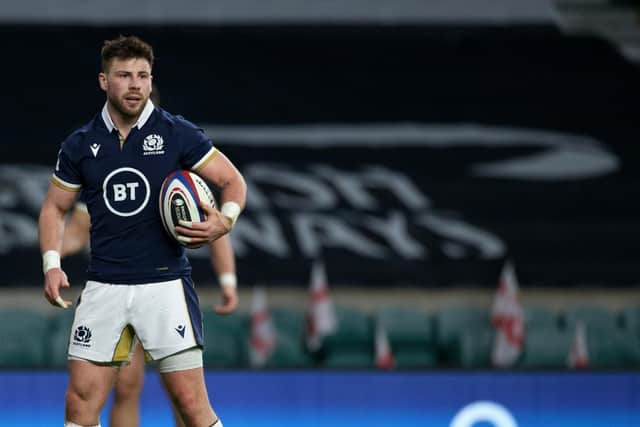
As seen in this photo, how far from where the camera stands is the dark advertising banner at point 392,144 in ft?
37.1

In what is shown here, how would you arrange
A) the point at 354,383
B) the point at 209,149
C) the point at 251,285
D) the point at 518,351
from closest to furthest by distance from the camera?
the point at 209,149 < the point at 354,383 < the point at 518,351 < the point at 251,285

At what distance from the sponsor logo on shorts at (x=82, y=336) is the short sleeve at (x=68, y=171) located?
21.3 inches

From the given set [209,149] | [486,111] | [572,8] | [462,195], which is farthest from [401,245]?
[209,149]

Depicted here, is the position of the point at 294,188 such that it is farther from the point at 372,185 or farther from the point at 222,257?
the point at 222,257

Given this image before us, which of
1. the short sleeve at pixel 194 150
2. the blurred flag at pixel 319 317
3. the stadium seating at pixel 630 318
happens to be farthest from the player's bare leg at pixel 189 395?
the stadium seating at pixel 630 318

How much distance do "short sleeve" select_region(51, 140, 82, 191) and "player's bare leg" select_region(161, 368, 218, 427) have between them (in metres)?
0.81

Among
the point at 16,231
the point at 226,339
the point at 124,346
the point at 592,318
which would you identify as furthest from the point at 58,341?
the point at 124,346

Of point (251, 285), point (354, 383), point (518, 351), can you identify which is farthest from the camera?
point (251, 285)

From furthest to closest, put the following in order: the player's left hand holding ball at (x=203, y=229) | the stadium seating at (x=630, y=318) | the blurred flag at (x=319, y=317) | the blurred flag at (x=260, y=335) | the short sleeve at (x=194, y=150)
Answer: the stadium seating at (x=630, y=318)
the blurred flag at (x=319, y=317)
the blurred flag at (x=260, y=335)
the short sleeve at (x=194, y=150)
the player's left hand holding ball at (x=203, y=229)

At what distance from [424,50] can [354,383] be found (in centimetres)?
543

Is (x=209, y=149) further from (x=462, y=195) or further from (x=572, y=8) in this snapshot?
(x=572, y=8)

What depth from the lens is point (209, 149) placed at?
15.9 ft

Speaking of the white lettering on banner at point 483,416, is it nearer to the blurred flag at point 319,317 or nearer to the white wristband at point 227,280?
the white wristband at point 227,280

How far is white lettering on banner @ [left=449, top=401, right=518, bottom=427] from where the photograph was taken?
7.06 m
